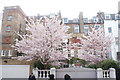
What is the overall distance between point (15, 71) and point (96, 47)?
12307 mm

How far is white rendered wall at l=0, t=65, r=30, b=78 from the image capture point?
16.9m

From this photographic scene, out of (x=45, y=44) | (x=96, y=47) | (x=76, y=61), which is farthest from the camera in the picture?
(x=76, y=61)

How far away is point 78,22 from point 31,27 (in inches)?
671

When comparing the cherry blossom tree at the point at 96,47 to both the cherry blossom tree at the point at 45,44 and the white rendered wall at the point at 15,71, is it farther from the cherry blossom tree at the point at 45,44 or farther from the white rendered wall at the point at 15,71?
the white rendered wall at the point at 15,71

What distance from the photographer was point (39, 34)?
18812mm

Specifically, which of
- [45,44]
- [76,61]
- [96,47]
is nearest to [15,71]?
[45,44]

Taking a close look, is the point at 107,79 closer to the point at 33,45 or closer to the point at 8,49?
the point at 33,45

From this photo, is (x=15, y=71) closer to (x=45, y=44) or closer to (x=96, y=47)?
(x=45, y=44)

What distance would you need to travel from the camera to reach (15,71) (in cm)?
1716

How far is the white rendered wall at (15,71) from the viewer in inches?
666

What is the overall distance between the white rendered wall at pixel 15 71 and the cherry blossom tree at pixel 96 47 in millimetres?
10826

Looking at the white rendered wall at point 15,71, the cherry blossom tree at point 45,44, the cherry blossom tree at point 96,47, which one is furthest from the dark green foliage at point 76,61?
the white rendered wall at point 15,71

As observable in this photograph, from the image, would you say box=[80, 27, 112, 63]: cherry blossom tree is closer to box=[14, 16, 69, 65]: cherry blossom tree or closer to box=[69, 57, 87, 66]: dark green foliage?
box=[69, 57, 87, 66]: dark green foliage

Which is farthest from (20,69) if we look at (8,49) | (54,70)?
(8,49)
